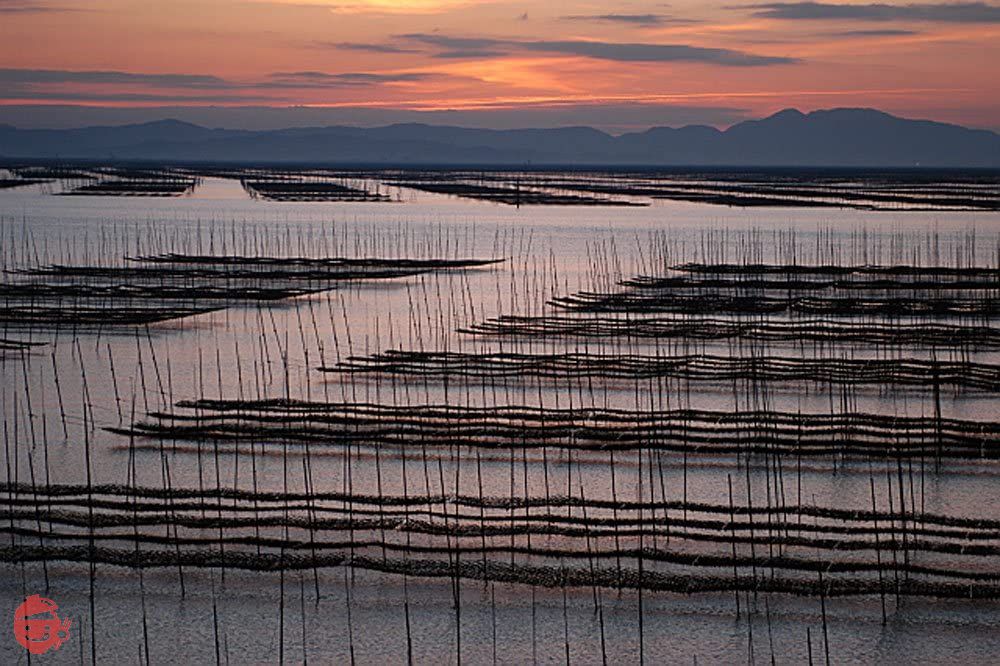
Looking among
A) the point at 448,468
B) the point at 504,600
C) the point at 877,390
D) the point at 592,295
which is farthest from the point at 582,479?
the point at 592,295

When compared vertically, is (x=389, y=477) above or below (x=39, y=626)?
above

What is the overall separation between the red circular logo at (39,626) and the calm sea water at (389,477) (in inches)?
2.5

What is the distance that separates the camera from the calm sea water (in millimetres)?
6660

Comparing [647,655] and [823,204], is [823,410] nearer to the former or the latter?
[647,655]

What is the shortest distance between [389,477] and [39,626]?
298 cm

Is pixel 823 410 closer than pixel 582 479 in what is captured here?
No

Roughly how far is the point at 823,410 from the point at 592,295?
282 inches

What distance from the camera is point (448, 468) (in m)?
9.56

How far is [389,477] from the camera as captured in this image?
30.7ft

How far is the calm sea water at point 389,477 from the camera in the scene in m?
6.66

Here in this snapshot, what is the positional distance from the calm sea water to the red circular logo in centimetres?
6

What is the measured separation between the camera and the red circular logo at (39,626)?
6.64 meters

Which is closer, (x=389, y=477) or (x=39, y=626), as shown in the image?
(x=39, y=626)

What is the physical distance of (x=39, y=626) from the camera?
269 inches
